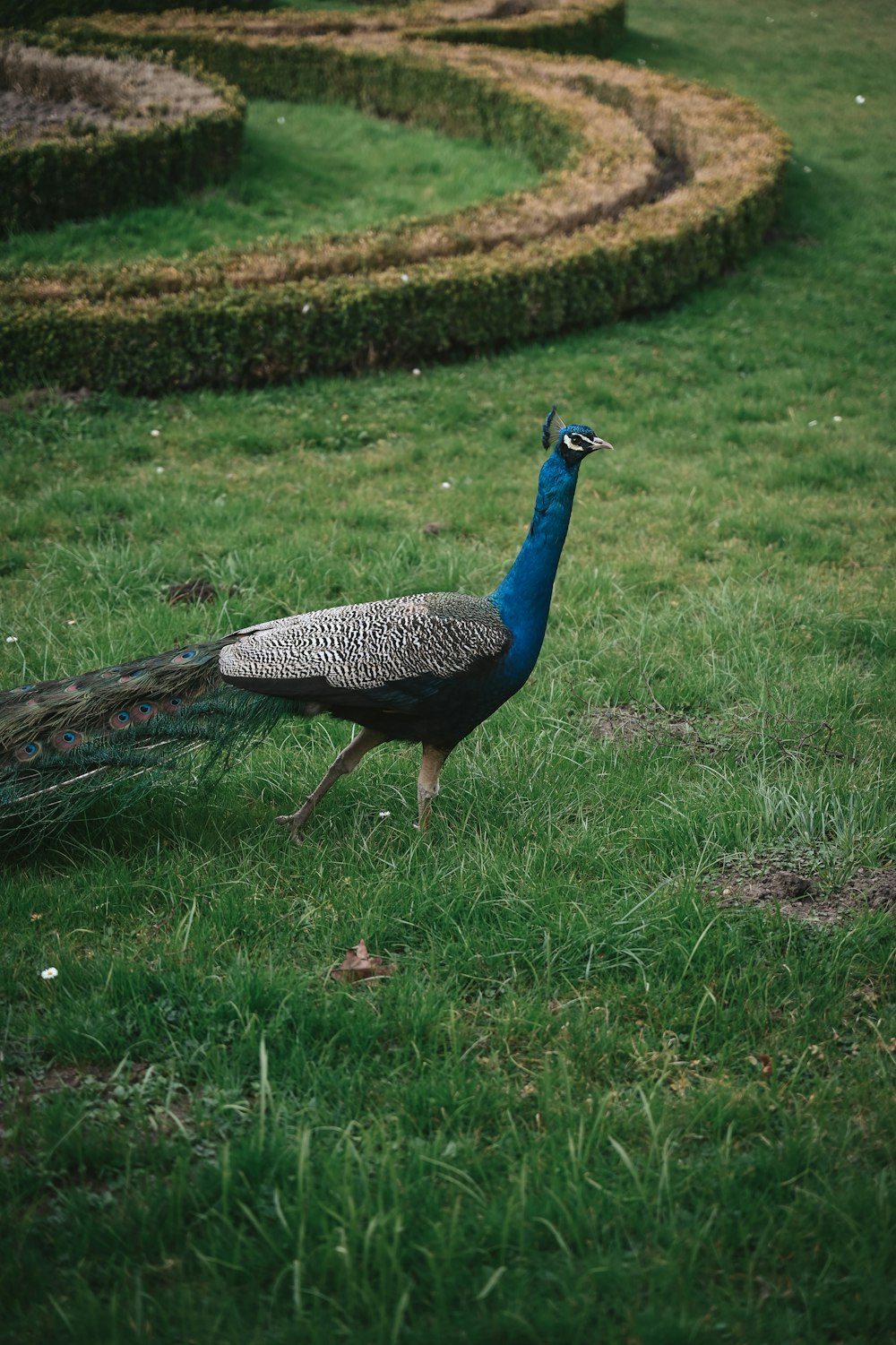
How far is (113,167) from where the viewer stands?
41.7ft

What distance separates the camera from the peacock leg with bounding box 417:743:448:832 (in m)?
4.27

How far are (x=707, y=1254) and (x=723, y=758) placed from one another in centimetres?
248

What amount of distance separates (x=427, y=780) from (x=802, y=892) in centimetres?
139

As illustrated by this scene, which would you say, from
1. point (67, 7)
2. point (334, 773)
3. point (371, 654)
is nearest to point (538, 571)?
point (371, 654)

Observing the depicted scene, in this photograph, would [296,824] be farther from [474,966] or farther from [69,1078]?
[69,1078]

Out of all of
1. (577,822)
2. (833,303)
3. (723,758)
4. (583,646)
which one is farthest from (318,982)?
(833,303)

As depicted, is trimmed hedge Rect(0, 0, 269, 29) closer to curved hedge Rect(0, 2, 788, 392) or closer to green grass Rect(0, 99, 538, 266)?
green grass Rect(0, 99, 538, 266)

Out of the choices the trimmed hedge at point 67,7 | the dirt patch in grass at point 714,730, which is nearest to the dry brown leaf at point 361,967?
the dirt patch in grass at point 714,730

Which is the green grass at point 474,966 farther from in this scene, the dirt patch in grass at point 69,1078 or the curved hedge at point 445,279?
the curved hedge at point 445,279

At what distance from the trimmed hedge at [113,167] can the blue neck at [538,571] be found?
33.2 ft

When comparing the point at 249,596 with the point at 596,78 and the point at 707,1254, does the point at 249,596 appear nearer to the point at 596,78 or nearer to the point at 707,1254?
the point at 707,1254

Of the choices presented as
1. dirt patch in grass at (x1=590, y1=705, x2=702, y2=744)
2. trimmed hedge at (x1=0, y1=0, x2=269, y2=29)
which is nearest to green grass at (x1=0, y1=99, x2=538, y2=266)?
trimmed hedge at (x1=0, y1=0, x2=269, y2=29)

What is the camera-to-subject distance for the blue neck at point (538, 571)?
418 cm

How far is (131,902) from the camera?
391 cm
